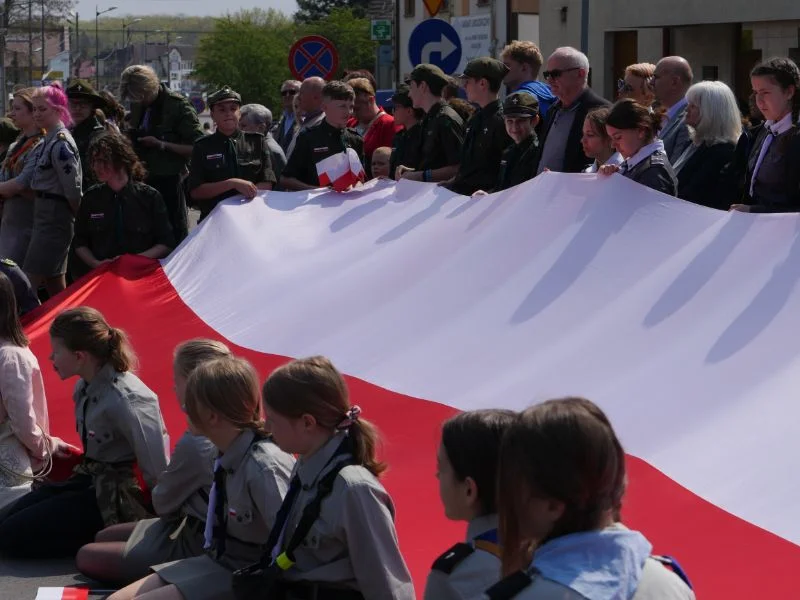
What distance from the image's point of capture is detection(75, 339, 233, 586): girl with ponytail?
5.16 meters

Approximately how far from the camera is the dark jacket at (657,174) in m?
6.85

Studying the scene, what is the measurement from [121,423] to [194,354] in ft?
2.58

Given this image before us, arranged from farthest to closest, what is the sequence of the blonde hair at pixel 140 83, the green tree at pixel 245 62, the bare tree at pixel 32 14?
the green tree at pixel 245 62 → the bare tree at pixel 32 14 → the blonde hair at pixel 140 83

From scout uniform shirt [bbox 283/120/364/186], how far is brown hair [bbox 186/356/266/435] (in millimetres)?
5565

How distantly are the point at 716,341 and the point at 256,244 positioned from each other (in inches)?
165

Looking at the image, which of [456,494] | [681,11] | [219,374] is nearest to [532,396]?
[219,374]

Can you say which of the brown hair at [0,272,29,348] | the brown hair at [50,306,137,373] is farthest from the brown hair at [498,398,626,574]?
the brown hair at [0,272,29,348]

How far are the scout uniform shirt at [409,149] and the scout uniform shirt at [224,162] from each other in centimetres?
96

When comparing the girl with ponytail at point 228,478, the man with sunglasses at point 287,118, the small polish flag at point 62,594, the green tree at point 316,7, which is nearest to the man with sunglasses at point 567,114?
the girl with ponytail at point 228,478

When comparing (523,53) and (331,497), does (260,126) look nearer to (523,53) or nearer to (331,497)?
(523,53)

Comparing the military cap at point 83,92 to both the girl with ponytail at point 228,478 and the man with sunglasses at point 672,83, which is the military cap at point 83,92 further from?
the girl with ponytail at point 228,478

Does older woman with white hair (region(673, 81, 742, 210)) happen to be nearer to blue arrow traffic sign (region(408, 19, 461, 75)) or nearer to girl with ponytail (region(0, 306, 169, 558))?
girl with ponytail (region(0, 306, 169, 558))

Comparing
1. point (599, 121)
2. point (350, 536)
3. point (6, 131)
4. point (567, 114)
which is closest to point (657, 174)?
point (599, 121)

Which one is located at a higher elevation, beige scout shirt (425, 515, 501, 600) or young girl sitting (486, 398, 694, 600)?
young girl sitting (486, 398, 694, 600)
